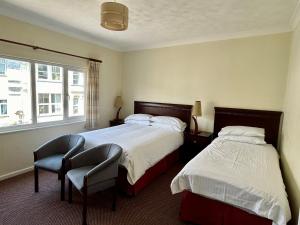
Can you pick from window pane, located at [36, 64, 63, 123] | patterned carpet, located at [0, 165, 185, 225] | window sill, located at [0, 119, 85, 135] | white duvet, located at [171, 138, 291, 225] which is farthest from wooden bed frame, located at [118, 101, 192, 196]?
window pane, located at [36, 64, 63, 123]

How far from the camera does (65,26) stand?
10.9 feet

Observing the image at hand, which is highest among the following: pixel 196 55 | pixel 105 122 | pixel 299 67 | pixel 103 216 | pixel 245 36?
A: pixel 245 36

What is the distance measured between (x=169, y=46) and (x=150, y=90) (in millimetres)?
1117

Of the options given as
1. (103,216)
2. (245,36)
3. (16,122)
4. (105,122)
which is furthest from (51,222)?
(245,36)

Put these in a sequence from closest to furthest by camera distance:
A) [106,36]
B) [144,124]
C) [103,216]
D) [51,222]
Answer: [51,222] < [103,216] < [106,36] < [144,124]

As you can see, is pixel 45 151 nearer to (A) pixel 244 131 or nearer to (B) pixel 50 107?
(B) pixel 50 107

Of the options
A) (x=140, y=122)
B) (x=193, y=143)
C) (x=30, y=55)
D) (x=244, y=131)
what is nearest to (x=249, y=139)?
(x=244, y=131)

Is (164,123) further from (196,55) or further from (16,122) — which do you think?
(16,122)

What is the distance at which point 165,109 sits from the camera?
4.29 metres

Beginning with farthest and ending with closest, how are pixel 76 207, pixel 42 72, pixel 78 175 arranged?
1. pixel 42 72
2. pixel 76 207
3. pixel 78 175

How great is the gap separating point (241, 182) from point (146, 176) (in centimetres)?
143

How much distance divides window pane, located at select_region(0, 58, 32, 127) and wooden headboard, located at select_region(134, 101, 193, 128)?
93.8 inches

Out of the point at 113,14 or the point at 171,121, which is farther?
the point at 171,121

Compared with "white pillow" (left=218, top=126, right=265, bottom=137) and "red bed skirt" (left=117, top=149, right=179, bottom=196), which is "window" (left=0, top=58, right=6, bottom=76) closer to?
"red bed skirt" (left=117, top=149, right=179, bottom=196)
